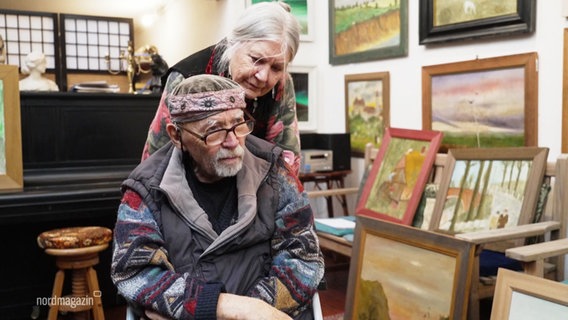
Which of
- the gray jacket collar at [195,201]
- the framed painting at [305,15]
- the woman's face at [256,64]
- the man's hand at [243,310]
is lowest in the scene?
the man's hand at [243,310]

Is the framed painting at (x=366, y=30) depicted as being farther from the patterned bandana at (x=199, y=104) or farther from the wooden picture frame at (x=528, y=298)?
the patterned bandana at (x=199, y=104)

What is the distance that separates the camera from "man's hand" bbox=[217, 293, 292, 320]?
52.3 inches

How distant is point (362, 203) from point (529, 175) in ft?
3.76

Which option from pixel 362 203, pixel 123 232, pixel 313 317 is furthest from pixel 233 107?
pixel 362 203

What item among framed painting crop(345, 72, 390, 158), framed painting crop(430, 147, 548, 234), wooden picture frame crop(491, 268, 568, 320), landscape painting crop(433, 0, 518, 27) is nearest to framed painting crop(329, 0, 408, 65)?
framed painting crop(345, 72, 390, 158)

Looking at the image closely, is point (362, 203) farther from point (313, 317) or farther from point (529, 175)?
point (313, 317)

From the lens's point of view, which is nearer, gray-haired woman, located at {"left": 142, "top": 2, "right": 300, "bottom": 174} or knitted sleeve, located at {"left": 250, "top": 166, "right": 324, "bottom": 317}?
knitted sleeve, located at {"left": 250, "top": 166, "right": 324, "bottom": 317}

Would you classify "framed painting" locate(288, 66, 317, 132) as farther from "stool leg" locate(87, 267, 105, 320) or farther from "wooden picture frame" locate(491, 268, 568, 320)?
"wooden picture frame" locate(491, 268, 568, 320)

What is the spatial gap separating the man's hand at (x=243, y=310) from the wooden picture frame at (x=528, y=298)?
3.56ft

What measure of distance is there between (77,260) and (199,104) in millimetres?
1757

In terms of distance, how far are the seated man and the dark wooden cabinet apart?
1.59m

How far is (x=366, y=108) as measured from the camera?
4215 millimetres

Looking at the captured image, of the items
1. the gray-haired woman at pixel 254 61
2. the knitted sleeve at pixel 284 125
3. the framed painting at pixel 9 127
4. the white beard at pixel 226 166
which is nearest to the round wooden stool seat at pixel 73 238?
the framed painting at pixel 9 127

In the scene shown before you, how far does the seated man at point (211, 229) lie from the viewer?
1.35 meters
